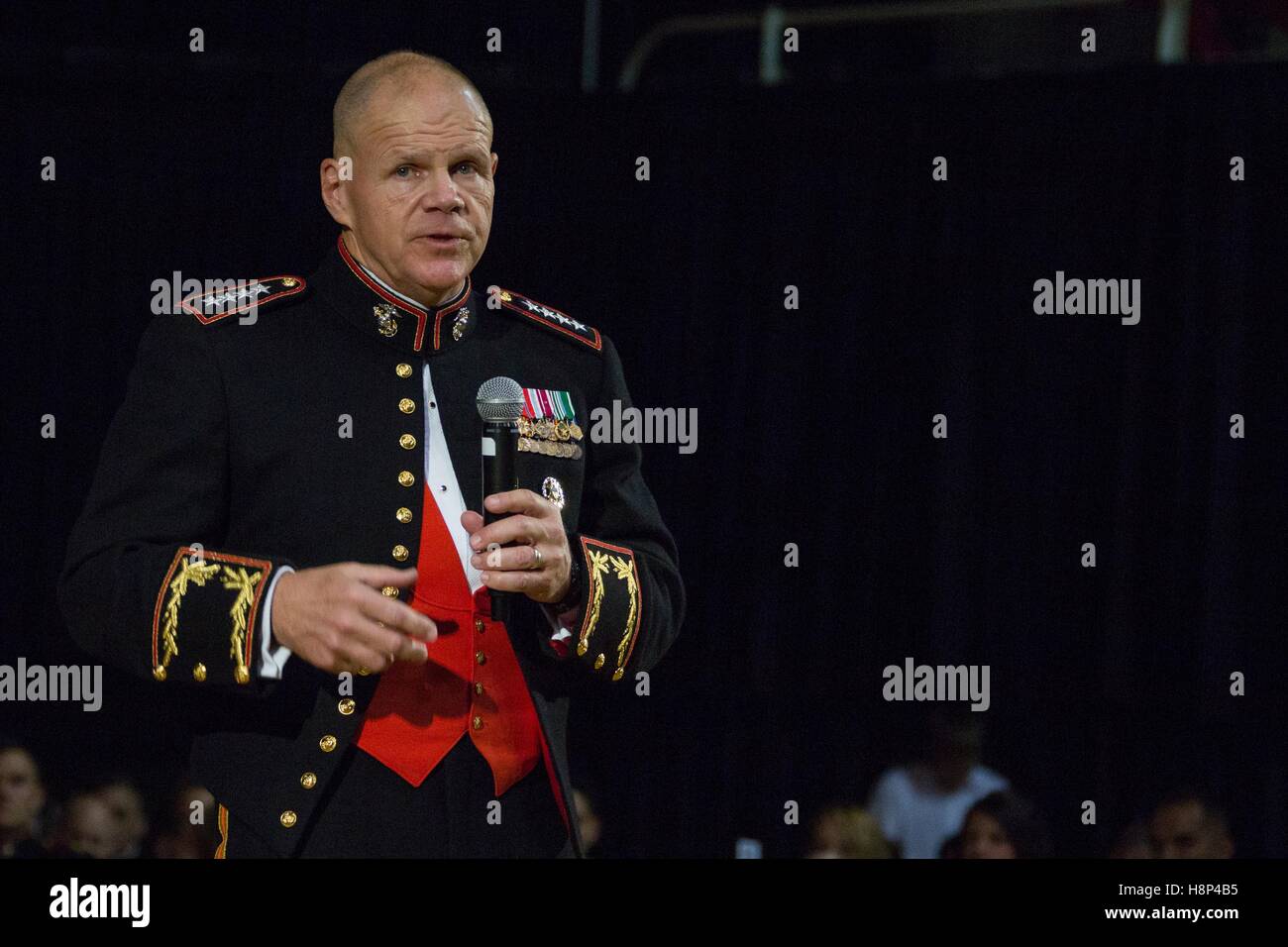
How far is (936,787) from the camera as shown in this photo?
Answer: 4.49 m

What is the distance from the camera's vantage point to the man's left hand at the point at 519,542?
1.61m

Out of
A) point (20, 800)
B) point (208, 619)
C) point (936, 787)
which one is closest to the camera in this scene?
point (208, 619)

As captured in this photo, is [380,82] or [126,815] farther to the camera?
[126,815]

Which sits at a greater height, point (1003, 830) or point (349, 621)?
point (349, 621)

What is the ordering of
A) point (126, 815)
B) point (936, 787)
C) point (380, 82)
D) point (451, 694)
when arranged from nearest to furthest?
point (451, 694) < point (380, 82) < point (126, 815) < point (936, 787)

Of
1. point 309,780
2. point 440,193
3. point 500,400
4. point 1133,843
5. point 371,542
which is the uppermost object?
point 440,193

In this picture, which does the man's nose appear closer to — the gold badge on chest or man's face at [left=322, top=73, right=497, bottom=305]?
man's face at [left=322, top=73, right=497, bottom=305]

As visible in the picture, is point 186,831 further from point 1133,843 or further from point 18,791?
point 1133,843

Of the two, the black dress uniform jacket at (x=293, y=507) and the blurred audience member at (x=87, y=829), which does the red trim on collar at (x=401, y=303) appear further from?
the blurred audience member at (x=87, y=829)

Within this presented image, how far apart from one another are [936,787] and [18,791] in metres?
2.33

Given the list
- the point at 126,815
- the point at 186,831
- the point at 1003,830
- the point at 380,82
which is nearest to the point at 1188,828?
the point at 1003,830

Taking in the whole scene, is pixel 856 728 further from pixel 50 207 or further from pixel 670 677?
pixel 50 207

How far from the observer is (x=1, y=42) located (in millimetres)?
4336

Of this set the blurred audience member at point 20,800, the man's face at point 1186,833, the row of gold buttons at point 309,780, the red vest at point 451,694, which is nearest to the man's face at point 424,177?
the red vest at point 451,694
